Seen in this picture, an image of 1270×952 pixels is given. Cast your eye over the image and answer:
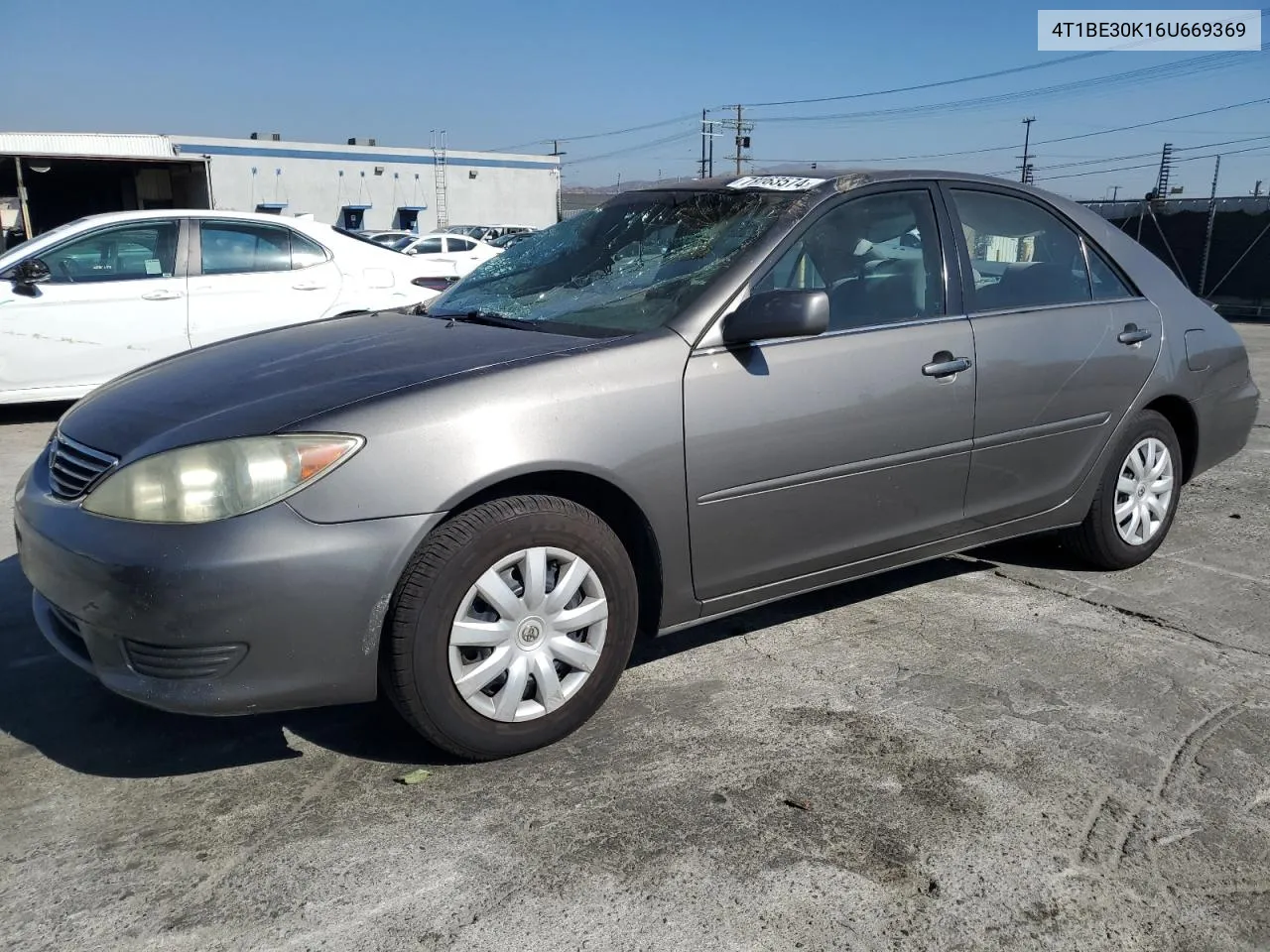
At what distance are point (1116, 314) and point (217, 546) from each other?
133 inches

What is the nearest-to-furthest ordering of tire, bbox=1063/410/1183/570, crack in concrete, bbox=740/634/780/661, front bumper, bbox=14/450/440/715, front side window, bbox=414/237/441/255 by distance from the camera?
front bumper, bbox=14/450/440/715
crack in concrete, bbox=740/634/780/661
tire, bbox=1063/410/1183/570
front side window, bbox=414/237/441/255

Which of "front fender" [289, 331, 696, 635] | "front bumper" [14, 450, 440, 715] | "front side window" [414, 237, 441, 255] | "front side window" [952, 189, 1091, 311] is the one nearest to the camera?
"front bumper" [14, 450, 440, 715]

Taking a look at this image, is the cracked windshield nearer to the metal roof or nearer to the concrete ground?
the concrete ground

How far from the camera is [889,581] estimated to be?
4.29 meters

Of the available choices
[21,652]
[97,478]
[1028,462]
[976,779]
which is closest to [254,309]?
[21,652]

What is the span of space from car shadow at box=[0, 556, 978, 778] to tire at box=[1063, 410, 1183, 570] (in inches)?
74.4

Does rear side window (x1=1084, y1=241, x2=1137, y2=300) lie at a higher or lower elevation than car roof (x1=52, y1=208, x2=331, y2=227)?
lower

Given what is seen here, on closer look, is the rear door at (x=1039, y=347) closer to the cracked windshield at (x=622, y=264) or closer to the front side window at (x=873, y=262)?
the front side window at (x=873, y=262)

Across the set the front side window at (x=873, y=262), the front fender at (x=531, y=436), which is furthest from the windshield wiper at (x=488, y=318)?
the front side window at (x=873, y=262)

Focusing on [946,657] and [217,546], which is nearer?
[217,546]

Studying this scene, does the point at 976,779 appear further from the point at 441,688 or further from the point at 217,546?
the point at 217,546

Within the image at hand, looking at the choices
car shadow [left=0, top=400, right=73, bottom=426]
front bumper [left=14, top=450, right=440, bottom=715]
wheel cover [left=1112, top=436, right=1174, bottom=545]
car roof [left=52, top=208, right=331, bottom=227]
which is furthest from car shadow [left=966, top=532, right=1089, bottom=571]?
car shadow [left=0, top=400, right=73, bottom=426]

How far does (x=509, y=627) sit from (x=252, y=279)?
18.9 ft

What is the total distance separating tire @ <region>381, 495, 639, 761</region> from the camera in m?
2.57
